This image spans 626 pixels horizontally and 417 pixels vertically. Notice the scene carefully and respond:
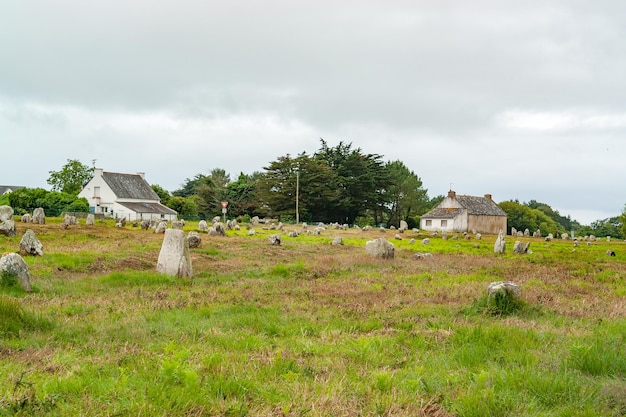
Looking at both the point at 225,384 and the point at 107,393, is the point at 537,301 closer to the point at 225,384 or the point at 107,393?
the point at 225,384

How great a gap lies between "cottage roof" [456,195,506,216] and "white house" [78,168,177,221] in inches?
1686

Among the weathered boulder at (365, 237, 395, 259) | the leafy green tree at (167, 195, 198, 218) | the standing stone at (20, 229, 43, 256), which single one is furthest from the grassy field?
the leafy green tree at (167, 195, 198, 218)

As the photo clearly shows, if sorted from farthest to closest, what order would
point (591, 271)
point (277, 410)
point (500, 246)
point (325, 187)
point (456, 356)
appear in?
point (325, 187) → point (500, 246) → point (591, 271) → point (456, 356) → point (277, 410)

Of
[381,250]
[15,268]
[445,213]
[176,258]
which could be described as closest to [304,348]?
[15,268]

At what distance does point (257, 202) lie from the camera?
8750 cm

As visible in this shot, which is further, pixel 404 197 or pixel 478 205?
pixel 404 197

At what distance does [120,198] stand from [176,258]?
6529 cm

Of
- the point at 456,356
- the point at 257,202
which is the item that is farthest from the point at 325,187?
the point at 456,356

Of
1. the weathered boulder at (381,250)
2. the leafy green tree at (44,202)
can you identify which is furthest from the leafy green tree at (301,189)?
the weathered boulder at (381,250)

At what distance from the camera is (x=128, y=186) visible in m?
80.2

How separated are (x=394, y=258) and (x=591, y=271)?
7.89 m

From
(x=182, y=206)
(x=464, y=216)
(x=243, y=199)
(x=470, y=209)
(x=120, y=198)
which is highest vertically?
(x=243, y=199)

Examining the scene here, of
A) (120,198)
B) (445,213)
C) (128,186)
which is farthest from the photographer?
(128,186)

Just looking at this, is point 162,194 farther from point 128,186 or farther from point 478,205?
point 478,205
